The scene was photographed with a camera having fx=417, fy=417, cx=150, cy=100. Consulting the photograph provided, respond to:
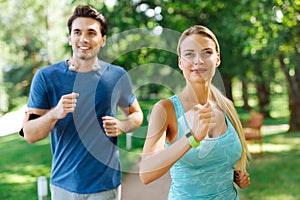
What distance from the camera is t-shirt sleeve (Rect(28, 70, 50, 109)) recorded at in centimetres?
192

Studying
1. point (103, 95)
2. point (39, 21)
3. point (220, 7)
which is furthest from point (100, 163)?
point (39, 21)

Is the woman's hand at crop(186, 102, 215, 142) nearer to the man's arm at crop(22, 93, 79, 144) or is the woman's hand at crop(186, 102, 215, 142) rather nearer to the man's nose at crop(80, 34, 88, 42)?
the man's arm at crop(22, 93, 79, 144)

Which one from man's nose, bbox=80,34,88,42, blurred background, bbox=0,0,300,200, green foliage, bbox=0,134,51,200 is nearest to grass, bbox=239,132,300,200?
blurred background, bbox=0,0,300,200

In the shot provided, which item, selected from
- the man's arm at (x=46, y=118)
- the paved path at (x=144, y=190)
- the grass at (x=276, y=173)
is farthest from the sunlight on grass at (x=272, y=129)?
the man's arm at (x=46, y=118)

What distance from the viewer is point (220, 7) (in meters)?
8.45

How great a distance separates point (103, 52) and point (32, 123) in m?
0.50

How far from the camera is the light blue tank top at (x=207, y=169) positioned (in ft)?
5.15

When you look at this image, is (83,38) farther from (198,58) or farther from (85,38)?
(198,58)

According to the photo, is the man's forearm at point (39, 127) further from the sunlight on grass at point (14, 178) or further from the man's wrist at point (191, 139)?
the sunlight on grass at point (14, 178)

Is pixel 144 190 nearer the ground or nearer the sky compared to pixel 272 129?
nearer the sky

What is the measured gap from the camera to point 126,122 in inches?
83.2

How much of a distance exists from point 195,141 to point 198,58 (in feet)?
1.06

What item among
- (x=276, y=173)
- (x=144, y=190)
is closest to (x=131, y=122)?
(x=144, y=190)

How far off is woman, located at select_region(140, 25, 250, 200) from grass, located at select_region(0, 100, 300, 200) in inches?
103
